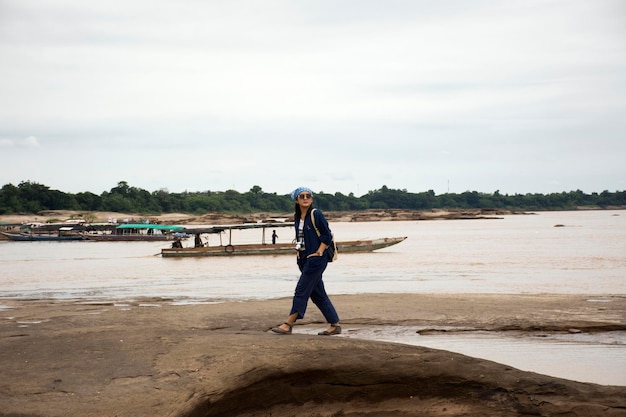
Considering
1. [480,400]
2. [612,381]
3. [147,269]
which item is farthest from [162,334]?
[147,269]

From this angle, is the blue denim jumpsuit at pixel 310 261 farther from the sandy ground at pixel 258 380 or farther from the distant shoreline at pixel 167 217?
the distant shoreline at pixel 167 217

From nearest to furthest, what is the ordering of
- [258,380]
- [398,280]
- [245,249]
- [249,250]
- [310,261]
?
[258,380] < [310,261] < [398,280] < [249,250] < [245,249]

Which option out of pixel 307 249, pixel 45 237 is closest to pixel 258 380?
pixel 307 249

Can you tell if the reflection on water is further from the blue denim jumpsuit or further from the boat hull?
the blue denim jumpsuit

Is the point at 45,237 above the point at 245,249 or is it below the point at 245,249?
below

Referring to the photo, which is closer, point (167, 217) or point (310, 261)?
point (310, 261)

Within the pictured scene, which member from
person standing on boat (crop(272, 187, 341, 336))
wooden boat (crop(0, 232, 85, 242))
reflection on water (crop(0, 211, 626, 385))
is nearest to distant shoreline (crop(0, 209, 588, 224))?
wooden boat (crop(0, 232, 85, 242))

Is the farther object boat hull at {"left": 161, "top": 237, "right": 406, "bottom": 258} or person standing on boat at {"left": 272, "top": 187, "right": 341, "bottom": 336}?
boat hull at {"left": 161, "top": 237, "right": 406, "bottom": 258}

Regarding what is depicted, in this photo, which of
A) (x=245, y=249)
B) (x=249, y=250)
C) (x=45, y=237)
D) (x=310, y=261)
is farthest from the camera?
(x=45, y=237)

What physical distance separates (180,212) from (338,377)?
407 ft

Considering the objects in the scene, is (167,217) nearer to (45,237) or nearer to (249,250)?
(45,237)

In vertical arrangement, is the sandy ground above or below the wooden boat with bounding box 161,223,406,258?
above

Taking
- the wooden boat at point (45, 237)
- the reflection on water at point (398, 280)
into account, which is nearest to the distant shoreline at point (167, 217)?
the wooden boat at point (45, 237)

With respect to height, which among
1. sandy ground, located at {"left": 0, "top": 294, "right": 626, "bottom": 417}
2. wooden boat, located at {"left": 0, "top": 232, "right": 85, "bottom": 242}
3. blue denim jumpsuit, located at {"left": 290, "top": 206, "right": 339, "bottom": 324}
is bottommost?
wooden boat, located at {"left": 0, "top": 232, "right": 85, "bottom": 242}
